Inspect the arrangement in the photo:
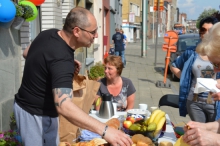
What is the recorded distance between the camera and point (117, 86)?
4.39m

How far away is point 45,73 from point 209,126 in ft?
4.21

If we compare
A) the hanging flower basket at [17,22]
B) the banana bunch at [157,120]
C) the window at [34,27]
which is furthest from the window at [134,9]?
the banana bunch at [157,120]

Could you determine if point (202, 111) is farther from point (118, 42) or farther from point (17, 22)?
point (118, 42)

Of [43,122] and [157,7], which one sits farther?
[157,7]

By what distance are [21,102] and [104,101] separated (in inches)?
53.6

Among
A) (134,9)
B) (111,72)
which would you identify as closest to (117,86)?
(111,72)

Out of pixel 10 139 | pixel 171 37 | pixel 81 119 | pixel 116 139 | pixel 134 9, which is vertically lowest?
pixel 10 139

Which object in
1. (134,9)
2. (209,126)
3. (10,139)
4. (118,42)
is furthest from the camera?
(134,9)

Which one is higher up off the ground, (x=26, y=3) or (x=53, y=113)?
(x=26, y=3)

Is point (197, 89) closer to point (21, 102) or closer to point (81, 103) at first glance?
point (81, 103)

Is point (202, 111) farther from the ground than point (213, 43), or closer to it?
closer to it

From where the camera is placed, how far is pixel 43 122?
2.44m

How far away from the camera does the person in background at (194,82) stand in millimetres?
3678

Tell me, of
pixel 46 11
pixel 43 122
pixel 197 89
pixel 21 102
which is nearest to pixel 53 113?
pixel 43 122
